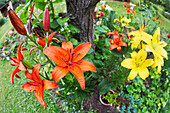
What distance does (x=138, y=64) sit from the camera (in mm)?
1012

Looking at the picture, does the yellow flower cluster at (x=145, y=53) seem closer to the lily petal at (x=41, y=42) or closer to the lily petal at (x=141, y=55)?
the lily petal at (x=141, y=55)

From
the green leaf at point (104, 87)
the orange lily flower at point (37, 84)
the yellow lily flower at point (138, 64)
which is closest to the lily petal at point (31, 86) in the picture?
the orange lily flower at point (37, 84)

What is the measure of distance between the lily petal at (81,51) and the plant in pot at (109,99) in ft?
3.87

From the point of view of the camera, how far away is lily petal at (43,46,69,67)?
0.59 meters

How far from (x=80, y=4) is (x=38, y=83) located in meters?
0.89

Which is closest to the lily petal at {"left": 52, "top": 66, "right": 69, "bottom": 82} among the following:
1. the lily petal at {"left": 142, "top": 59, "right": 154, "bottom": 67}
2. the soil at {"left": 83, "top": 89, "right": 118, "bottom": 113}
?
the lily petal at {"left": 142, "top": 59, "right": 154, "bottom": 67}

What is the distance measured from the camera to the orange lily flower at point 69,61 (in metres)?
0.58

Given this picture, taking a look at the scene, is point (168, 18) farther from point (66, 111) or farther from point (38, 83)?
point (38, 83)

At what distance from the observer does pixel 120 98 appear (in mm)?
1754

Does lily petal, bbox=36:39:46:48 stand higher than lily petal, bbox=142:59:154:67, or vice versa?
lily petal, bbox=36:39:46:48

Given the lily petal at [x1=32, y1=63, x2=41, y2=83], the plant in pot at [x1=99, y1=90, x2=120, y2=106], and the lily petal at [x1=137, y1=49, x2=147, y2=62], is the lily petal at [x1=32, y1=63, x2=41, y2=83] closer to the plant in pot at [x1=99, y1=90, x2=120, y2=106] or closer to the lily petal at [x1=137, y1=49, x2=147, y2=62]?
the lily petal at [x1=137, y1=49, x2=147, y2=62]

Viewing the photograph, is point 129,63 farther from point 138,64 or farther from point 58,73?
point 58,73

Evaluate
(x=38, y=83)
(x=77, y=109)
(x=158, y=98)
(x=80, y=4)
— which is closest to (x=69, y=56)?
(x=38, y=83)

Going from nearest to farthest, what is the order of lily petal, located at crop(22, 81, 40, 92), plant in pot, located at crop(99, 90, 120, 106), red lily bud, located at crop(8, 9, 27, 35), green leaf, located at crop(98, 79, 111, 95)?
red lily bud, located at crop(8, 9, 27, 35) → lily petal, located at crop(22, 81, 40, 92) → green leaf, located at crop(98, 79, 111, 95) → plant in pot, located at crop(99, 90, 120, 106)
